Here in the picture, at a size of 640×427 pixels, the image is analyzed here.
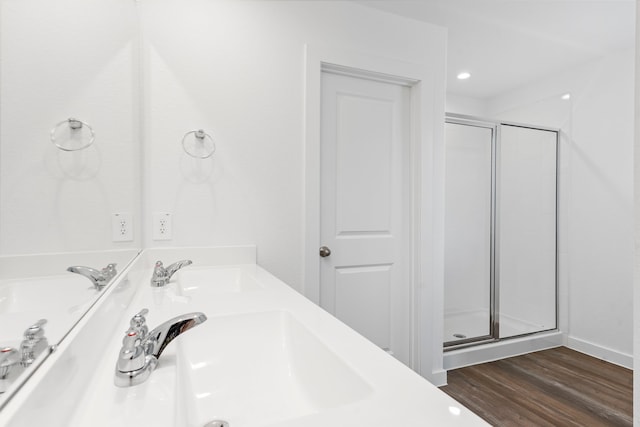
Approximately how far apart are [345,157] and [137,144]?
3.59 ft

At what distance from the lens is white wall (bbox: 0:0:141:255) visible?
41cm

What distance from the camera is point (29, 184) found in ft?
1.52

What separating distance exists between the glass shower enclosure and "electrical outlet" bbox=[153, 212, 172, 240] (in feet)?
7.74

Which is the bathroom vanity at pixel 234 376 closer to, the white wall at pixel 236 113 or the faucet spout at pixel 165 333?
the faucet spout at pixel 165 333

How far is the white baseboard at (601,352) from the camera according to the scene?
248 cm

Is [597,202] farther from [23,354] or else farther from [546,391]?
[23,354]

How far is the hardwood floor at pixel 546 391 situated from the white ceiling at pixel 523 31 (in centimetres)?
233

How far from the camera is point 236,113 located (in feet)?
5.60

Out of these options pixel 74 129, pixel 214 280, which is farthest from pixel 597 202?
pixel 74 129

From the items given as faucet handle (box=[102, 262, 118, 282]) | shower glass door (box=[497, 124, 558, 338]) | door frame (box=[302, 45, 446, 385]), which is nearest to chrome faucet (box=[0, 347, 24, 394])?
faucet handle (box=[102, 262, 118, 282])

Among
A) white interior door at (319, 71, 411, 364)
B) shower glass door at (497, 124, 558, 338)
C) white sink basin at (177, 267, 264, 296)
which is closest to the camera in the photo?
white sink basin at (177, 267, 264, 296)

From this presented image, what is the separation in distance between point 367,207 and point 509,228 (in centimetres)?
164

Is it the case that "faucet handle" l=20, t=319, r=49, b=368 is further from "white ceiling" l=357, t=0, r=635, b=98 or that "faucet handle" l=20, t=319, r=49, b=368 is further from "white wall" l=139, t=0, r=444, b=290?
"white ceiling" l=357, t=0, r=635, b=98

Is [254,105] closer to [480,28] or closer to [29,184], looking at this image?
[29,184]
